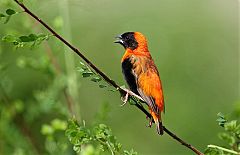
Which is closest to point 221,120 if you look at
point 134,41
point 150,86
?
point 150,86

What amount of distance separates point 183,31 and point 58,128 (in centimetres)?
593

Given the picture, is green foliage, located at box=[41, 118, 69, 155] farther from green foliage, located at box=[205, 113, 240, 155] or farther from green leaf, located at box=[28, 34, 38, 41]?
green foliage, located at box=[205, 113, 240, 155]

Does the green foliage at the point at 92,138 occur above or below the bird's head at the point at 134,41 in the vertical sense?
below

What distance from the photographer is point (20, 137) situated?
3.24m

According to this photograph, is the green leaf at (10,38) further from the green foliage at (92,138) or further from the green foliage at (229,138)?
the green foliage at (229,138)

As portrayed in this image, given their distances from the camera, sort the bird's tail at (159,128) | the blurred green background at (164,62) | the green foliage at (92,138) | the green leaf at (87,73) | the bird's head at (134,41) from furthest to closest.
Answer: the blurred green background at (164,62) → the bird's head at (134,41) → the bird's tail at (159,128) → the green leaf at (87,73) → the green foliage at (92,138)

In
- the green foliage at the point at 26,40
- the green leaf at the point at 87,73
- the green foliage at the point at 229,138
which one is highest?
the green foliage at the point at 26,40

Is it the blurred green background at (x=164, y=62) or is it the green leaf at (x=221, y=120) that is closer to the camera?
the green leaf at (x=221, y=120)

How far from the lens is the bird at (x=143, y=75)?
2.70 meters

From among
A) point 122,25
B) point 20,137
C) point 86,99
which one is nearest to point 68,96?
point 20,137

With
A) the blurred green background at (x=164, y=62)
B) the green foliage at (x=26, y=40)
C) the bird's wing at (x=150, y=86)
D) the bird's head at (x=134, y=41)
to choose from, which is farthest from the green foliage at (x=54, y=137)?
the blurred green background at (x=164, y=62)

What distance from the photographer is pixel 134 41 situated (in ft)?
10.6

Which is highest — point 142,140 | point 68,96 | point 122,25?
point 122,25

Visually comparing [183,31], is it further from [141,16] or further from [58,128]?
[58,128]
